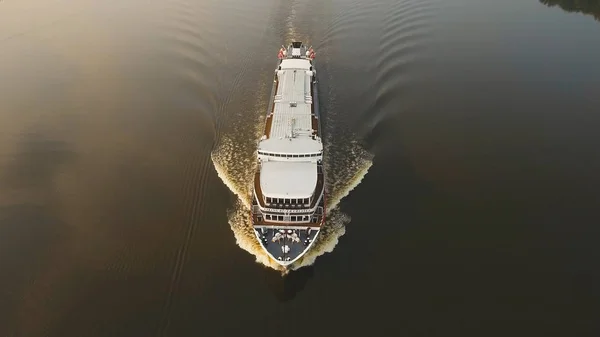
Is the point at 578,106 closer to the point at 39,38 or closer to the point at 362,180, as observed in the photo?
the point at 362,180

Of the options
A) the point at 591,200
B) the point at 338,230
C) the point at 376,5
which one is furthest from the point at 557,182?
the point at 376,5

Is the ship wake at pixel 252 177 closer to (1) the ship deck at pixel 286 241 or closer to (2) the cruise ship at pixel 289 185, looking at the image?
(1) the ship deck at pixel 286 241

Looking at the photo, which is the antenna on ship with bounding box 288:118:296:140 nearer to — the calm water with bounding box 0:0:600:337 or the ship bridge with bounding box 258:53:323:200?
the ship bridge with bounding box 258:53:323:200

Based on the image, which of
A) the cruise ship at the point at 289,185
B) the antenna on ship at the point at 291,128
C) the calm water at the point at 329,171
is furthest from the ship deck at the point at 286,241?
the antenna on ship at the point at 291,128

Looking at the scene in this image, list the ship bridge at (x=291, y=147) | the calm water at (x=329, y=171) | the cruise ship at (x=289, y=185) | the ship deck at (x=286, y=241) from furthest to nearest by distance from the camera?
the ship bridge at (x=291, y=147), the cruise ship at (x=289, y=185), the ship deck at (x=286, y=241), the calm water at (x=329, y=171)

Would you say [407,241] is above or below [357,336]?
above

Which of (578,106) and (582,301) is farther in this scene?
(578,106)
